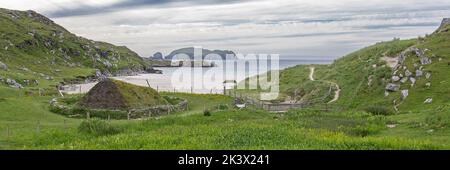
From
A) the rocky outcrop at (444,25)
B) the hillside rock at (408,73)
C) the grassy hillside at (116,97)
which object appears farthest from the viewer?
the rocky outcrop at (444,25)

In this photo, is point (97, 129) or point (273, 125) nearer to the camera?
point (97, 129)

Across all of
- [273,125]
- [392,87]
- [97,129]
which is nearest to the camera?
[97,129]

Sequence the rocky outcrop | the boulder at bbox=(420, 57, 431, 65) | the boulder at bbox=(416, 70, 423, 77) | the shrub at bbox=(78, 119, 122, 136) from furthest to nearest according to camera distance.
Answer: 1. the rocky outcrop
2. the boulder at bbox=(420, 57, 431, 65)
3. the boulder at bbox=(416, 70, 423, 77)
4. the shrub at bbox=(78, 119, 122, 136)

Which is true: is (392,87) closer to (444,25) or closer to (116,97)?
(444,25)

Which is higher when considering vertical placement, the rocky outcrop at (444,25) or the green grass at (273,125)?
the rocky outcrop at (444,25)

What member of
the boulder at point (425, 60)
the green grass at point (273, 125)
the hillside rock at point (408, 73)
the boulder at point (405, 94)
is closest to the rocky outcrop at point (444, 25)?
the green grass at point (273, 125)

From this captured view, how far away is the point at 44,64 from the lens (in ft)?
596

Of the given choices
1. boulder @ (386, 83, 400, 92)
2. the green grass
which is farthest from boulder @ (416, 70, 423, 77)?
boulder @ (386, 83, 400, 92)

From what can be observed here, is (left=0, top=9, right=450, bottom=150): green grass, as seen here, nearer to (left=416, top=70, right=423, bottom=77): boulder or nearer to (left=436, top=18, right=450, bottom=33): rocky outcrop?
(left=416, top=70, right=423, bottom=77): boulder

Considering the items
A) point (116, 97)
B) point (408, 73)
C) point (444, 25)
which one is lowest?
point (116, 97)

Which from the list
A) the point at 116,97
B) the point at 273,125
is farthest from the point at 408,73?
the point at 116,97

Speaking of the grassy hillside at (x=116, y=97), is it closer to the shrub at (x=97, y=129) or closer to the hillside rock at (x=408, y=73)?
the shrub at (x=97, y=129)
